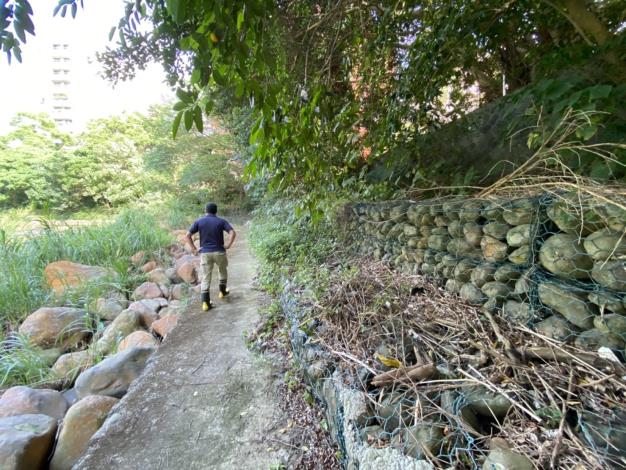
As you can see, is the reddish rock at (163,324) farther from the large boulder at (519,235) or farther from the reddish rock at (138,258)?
the large boulder at (519,235)

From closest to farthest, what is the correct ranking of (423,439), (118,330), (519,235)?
1. (423,439)
2. (519,235)
3. (118,330)

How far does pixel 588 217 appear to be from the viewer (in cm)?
139

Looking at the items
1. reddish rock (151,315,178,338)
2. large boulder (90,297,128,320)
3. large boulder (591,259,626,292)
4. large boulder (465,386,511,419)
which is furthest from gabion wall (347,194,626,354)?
large boulder (90,297,128,320)

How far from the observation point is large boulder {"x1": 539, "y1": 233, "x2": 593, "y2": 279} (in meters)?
1.41

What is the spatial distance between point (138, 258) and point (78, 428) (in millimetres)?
4485

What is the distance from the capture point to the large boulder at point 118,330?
341cm

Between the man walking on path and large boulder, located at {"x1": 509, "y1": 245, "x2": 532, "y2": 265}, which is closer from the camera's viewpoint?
large boulder, located at {"x1": 509, "y1": 245, "x2": 532, "y2": 265}

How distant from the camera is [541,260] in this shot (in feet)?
5.23

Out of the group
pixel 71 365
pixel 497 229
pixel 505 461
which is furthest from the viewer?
pixel 71 365

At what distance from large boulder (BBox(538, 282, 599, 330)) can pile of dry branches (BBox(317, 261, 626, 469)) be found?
0.15 metres

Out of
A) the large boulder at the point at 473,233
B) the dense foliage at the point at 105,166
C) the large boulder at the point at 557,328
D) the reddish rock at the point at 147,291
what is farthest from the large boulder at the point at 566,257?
the dense foliage at the point at 105,166

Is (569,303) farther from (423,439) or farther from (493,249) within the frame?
(423,439)

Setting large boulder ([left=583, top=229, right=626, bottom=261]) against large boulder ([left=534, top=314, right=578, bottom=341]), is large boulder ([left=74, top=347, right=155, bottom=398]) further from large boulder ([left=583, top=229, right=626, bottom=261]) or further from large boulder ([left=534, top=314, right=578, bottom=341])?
large boulder ([left=583, top=229, right=626, bottom=261])

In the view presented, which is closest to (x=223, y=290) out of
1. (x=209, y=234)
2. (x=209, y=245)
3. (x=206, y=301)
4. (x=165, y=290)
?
(x=206, y=301)
